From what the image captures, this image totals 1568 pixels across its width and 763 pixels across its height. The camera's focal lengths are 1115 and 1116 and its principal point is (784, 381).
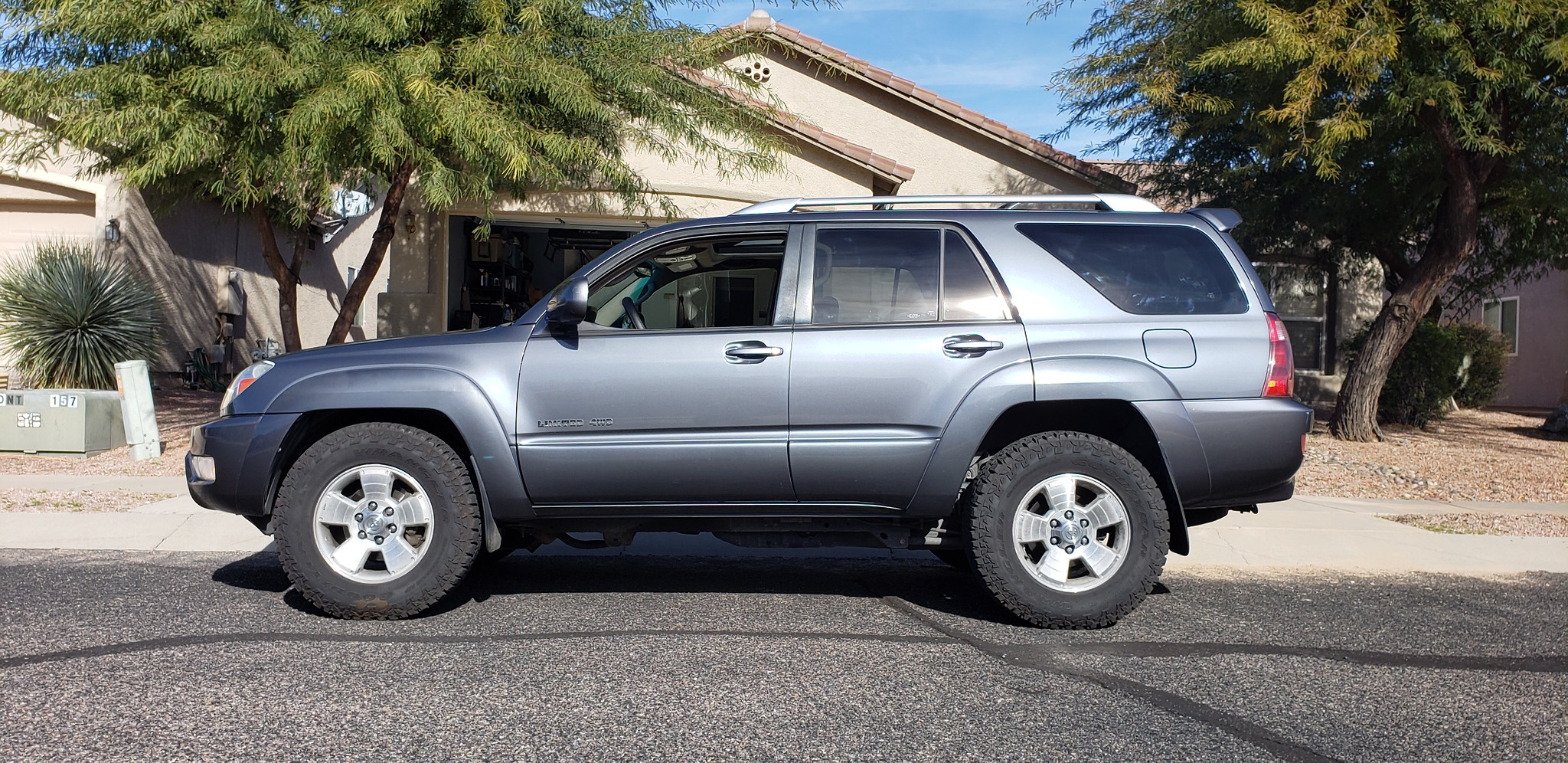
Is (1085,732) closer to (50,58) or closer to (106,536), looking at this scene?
(106,536)

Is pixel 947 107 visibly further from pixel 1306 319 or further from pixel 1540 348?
pixel 1540 348

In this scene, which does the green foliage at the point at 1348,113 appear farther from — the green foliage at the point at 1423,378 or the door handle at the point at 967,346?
the door handle at the point at 967,346

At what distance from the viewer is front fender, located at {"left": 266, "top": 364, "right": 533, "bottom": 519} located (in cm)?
507

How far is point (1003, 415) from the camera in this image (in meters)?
5.27

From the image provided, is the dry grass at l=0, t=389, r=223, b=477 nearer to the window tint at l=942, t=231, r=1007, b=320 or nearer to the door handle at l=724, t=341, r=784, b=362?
the door handle at l=724, t=341, r=784, b=362

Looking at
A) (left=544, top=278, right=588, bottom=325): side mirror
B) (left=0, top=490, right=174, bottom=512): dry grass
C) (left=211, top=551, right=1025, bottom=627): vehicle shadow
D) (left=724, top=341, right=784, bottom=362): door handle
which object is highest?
(left=544, top=278, right=588, bottom=325): side mirror

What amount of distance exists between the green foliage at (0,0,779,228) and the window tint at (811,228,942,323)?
14.9 ft

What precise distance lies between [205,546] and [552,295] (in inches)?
134

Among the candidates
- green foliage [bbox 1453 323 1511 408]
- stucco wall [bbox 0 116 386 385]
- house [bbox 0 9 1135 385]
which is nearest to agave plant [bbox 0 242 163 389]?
stucco wall [bbox 0 116 386 385]

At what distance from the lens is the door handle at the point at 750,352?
5070mm

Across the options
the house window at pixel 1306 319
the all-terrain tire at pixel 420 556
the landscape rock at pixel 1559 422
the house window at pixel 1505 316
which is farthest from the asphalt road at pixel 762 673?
the house window at pixel 1505 316

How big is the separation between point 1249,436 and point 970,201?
5.56ft

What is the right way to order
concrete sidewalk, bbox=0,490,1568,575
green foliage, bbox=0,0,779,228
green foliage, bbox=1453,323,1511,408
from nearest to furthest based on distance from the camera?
concrete sidewalk, bbox=0,490,1568,575 → green foliage, bbox=0,0,779,228 → green foliage, bbox=1453,323,1511,408

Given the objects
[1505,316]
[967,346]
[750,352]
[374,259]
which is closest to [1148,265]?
[967,346]
